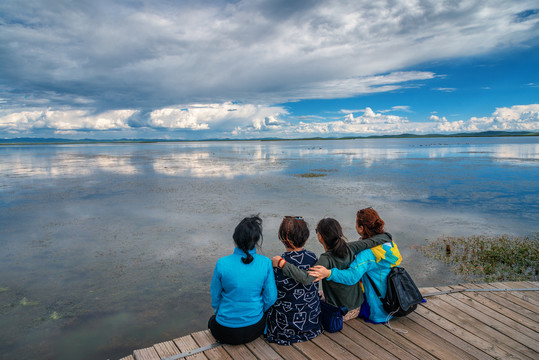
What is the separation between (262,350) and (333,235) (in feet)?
6.67

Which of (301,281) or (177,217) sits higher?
(301,281)

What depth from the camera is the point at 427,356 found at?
188 inches

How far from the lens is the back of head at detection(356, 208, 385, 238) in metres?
5.26

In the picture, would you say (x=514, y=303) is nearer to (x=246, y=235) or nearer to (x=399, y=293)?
(x=399, y=293)

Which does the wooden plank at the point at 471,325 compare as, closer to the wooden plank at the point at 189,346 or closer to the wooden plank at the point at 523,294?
the wooden plank at the point at 523,294

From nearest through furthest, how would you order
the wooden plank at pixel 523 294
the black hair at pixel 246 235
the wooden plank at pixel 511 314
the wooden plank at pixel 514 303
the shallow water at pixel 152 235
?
the black hair at pixel 246 235 < the wooden plank at pixel 511 314 < the wooden plank at pixel 514 303 < the wooden plank at pixel 523 294 < the shallow water at pixel 152 235

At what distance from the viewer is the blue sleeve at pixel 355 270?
4.97 meters

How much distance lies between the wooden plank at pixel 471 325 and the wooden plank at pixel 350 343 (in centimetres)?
194

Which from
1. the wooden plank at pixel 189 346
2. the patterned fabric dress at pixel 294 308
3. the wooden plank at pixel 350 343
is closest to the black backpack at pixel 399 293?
the wooden plank at pixel 350 343

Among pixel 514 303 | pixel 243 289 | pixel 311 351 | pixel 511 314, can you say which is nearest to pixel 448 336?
pixel 511 314

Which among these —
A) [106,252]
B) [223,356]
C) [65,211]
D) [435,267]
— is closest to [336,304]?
[223,356]

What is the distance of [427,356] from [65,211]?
20.2m

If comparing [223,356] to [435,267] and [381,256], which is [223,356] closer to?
[381,256]

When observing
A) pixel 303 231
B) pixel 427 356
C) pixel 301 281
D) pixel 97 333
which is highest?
pixel 303 231
